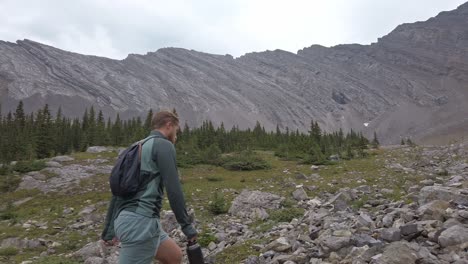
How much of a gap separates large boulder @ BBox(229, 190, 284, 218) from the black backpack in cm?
992

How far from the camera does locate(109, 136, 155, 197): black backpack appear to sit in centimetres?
511

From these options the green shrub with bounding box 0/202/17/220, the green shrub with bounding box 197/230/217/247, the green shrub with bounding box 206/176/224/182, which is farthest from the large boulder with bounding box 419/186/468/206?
the green shrub with bounding box 0/202/17/220

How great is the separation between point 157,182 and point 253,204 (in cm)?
1155

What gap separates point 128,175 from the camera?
514 cm

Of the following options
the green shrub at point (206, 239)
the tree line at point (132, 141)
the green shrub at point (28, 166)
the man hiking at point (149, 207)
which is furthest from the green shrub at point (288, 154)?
the man hiking at point (149, 207)

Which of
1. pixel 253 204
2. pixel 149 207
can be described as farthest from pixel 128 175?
pixel 253 204

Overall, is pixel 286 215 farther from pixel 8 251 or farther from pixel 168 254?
pixel 8 251

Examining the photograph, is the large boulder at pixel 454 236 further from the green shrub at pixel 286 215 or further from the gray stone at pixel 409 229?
the green shrub at pixel 286 215

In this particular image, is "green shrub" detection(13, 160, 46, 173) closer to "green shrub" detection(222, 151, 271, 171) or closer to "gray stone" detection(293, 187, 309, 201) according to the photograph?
"green shrub" detection(222, 151, 271, 171)

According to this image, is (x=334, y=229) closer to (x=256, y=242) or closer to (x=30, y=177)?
(x=256, y=242)

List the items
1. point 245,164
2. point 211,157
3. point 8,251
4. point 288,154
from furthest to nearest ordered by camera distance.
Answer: point 288,154, point 211,157, point 245,164, point 8,251

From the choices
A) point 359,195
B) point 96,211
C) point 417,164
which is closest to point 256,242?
point 359,195

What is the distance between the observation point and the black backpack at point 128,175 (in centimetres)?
511

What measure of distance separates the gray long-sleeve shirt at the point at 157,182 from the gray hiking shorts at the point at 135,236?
98mm
